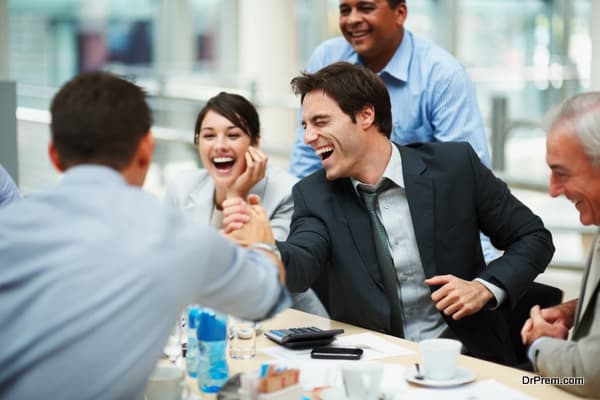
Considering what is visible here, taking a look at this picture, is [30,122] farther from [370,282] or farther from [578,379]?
[578,379]

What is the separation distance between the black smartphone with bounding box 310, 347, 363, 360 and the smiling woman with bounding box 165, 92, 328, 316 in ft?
3.88

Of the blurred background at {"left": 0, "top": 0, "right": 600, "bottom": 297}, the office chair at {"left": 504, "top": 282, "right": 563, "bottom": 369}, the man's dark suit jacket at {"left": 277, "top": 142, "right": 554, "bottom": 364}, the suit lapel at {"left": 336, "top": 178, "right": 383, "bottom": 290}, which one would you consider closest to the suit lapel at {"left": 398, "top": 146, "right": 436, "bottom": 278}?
the man's dark suit jacket at {"left": 277, "top": 142, "right": 554, "bottom": 364}

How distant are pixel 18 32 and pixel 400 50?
639cm

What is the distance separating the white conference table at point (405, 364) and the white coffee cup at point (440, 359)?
56 millimetres

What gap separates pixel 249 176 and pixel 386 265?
80 centimetres

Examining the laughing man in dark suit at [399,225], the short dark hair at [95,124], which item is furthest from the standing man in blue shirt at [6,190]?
the short dark hair at [95,124]

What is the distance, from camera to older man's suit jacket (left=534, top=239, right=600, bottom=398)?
2.05m

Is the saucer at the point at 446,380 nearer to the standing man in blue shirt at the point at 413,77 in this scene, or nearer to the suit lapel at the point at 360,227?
the suit lapel at the point at 360,227

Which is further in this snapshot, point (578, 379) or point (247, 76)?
point (247, 76)

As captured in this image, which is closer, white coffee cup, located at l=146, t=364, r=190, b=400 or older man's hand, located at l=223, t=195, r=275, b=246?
white coffee cup, located at l=146, t=364, r=190, b=400

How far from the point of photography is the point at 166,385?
200 cm

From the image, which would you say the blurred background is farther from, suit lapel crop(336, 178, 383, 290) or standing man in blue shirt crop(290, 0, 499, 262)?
suit lapel crop(336, 178, 383, 290)

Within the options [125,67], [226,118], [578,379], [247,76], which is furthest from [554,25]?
[578,379]

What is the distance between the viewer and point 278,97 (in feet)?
30.8
